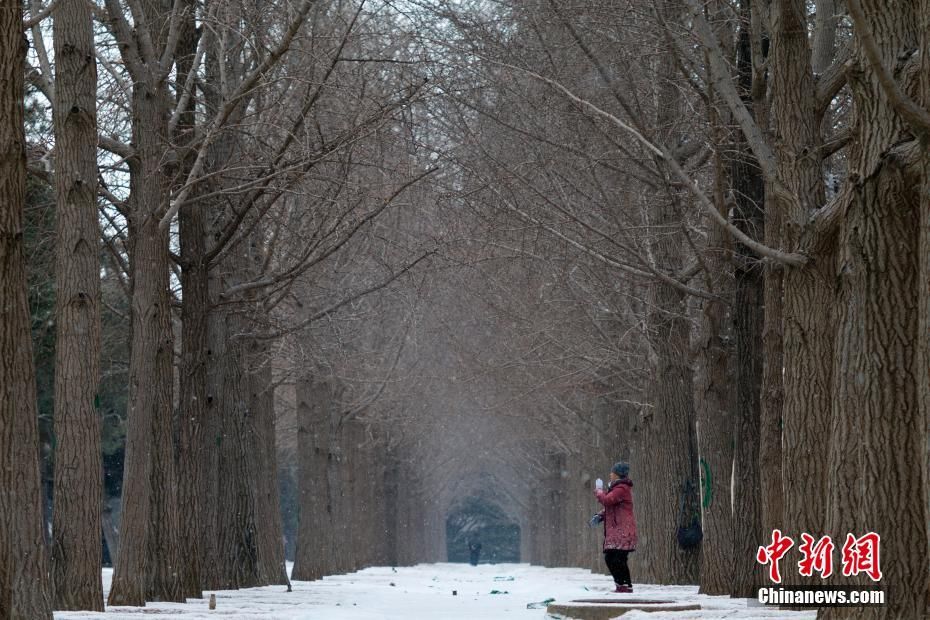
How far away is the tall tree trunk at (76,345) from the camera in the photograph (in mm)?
12617

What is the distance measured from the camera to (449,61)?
56.1 feet

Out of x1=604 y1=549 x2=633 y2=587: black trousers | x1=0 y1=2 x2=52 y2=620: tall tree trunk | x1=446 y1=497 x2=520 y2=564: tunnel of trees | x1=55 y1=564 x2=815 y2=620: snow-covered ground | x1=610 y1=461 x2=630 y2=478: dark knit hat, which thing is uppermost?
x1=0 y1=2 x2=52 y2=620: tall tree trunk

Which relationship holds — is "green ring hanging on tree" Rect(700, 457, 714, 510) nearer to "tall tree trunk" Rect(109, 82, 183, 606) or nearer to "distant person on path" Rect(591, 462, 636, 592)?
"distant person on path" Rect(591, 462, 636, 592)

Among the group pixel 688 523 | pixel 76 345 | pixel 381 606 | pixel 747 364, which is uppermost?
pixel 76 345

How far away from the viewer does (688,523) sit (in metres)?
20.7

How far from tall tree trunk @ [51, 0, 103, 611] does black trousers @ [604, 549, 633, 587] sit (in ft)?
21.5

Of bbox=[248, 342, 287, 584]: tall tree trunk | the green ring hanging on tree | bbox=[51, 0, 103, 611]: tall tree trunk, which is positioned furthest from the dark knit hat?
bbox=[248, 342, 287, 584]: tall tree trunk

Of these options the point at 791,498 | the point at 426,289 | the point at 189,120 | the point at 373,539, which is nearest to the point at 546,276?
the point at 426,289

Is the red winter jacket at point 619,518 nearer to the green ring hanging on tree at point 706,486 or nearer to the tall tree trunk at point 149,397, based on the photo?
the green ring hanging on tree at point 706,486

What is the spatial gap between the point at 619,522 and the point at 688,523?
4513 millimetres

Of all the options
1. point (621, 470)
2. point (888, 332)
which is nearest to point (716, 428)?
point (621, 470)

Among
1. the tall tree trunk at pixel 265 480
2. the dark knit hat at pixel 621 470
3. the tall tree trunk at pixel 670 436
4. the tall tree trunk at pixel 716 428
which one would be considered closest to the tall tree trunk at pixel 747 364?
the tall tree trunk at pixel 716 428

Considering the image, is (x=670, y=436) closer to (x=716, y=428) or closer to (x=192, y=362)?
(x=716, y=428)

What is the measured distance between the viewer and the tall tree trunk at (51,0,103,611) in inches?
497
